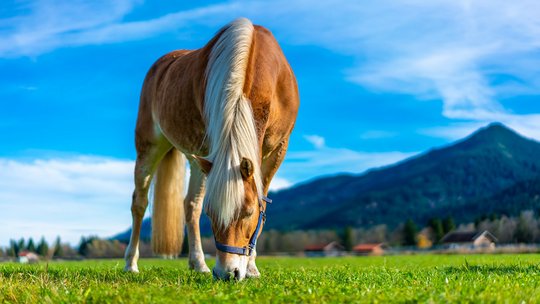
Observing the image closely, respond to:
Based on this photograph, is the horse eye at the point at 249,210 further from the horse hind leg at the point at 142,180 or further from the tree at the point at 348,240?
the tree at the point at 348,240

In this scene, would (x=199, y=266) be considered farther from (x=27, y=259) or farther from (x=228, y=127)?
(x=27, y=259)

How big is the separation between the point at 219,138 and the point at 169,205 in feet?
16.5

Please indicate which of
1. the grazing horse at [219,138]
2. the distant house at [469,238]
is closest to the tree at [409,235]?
the distant house at [469,238]

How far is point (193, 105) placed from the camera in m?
9.81

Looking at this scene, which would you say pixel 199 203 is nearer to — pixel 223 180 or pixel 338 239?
pixel 223 180

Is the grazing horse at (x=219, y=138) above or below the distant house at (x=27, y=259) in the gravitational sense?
above

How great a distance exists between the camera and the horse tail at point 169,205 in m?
12.4

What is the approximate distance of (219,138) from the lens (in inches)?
303

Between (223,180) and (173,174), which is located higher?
(173,174)

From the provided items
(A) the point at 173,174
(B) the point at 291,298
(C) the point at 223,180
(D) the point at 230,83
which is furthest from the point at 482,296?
(A) the point at 173,174

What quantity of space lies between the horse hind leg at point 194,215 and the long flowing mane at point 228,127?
106 inches

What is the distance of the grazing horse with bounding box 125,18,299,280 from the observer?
744 centimetres

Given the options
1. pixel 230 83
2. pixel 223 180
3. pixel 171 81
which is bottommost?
pixel 223 180

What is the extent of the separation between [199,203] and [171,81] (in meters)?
2.21
